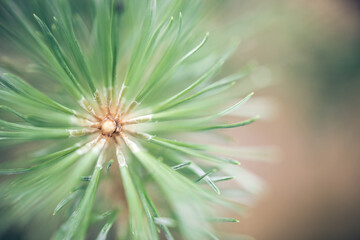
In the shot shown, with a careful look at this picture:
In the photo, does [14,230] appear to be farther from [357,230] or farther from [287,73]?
[357,230]

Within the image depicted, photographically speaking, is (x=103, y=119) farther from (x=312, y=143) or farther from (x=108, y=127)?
(x=312, y=143)

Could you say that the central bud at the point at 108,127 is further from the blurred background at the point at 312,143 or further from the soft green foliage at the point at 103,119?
the blurred background at the point at 312,143

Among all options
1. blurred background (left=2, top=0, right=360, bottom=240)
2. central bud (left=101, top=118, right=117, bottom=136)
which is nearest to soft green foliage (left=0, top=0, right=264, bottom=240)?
central bud (left=101, top=118, right=117, bottom=136)

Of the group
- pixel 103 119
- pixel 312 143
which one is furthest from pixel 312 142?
pixel 103 119

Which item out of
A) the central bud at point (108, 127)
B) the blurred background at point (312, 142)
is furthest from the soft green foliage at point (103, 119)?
the blurred background at point (312, 142)

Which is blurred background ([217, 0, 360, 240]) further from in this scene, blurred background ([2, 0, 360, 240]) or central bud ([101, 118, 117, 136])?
central bud ([101, 118, 117, 136])

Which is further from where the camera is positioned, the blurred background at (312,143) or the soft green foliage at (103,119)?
the blurred background at (312,143)

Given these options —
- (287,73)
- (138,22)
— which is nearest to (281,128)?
(287,73)
